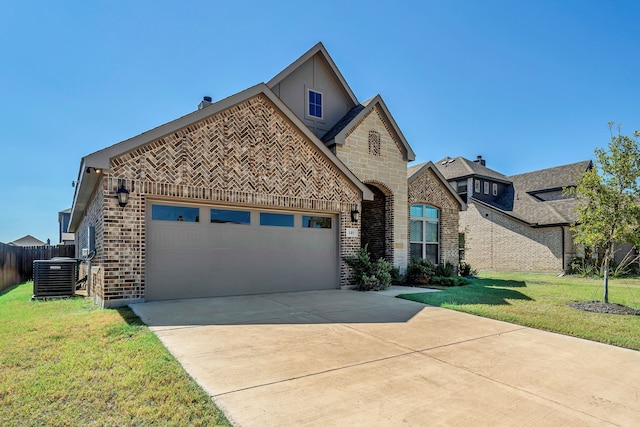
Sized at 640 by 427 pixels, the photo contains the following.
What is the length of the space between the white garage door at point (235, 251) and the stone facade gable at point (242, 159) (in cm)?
74

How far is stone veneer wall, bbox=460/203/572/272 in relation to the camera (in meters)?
21.5

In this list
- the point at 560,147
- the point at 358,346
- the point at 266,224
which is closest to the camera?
A: the point at 358,346

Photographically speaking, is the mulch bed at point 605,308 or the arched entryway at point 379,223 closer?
the mulch bed at point 605,308

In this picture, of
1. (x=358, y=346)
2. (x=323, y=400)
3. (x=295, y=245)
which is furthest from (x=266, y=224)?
(x=323, y=400)

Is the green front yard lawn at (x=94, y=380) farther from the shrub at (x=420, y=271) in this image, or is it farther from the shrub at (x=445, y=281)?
the shrub at (x=445, y=281)

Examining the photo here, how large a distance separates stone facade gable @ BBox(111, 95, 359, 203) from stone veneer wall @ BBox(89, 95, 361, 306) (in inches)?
0.8

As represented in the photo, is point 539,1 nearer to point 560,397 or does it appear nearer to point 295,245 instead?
point 295,245

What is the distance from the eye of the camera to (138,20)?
10.6 metres

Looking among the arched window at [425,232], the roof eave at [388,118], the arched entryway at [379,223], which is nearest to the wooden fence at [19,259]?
the roof eave at [388,118]

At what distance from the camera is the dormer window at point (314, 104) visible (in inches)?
563

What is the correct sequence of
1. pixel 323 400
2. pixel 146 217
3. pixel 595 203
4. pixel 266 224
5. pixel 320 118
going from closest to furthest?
1. pixel 323 400
2. pixel 146 217
3. pixel 595 203
4. pixel 266 224
5. pixel 320 118

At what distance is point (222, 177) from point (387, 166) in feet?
24.7

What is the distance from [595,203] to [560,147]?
13919mm

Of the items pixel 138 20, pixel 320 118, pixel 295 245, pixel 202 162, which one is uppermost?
pixel 138 20
